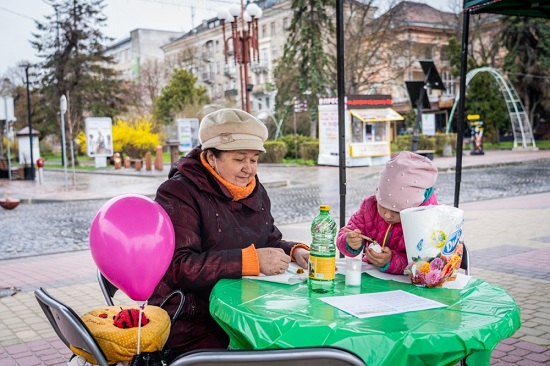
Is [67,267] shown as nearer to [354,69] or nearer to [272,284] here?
[272,284]

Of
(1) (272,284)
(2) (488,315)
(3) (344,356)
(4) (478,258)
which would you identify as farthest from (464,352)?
(4) (478,258)

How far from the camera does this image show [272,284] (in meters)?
2.52

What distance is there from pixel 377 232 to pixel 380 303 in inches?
35.3

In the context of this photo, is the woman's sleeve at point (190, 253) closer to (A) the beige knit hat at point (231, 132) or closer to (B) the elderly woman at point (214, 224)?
(B) the elderly woman at point (214, 224)

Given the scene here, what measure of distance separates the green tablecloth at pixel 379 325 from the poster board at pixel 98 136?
3061cm

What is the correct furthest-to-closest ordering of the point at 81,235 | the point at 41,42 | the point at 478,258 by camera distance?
the point at 41,42 → the point at 81,235 → the point at 478,258

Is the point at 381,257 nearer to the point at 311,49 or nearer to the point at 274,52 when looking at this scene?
the point at 311,49

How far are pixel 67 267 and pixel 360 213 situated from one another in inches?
218

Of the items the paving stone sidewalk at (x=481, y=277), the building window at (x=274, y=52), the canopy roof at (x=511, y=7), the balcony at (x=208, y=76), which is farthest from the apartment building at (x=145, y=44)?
the canopy roof at (x=511, y=7)

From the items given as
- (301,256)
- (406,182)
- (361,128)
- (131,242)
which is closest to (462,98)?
(406,182)

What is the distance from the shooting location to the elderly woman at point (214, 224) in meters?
2.58

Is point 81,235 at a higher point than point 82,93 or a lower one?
lower

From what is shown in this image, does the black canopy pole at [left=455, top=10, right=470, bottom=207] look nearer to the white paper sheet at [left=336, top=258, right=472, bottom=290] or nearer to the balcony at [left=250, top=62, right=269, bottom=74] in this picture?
the white paper sheet at [left=336, top=258, right=472, bottom=290]

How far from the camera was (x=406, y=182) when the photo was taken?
2.72 meters
